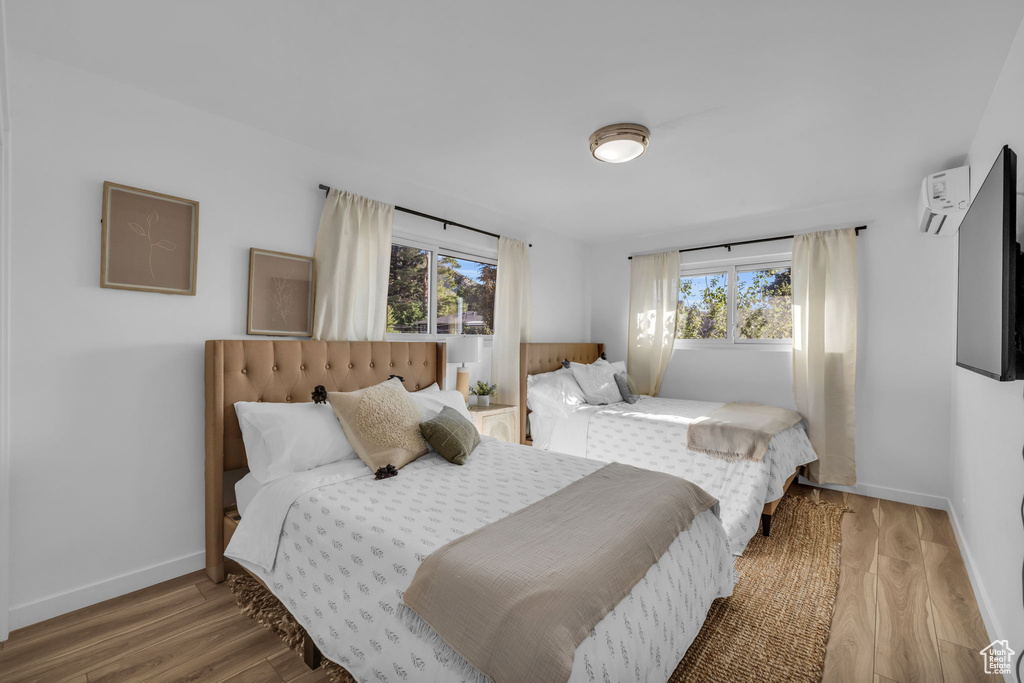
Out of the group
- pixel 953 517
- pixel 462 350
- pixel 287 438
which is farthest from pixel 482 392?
pixel 953 517

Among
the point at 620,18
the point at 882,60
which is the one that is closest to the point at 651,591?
the point at 620,18

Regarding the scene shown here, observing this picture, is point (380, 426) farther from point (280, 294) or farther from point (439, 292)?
point (439, 292)

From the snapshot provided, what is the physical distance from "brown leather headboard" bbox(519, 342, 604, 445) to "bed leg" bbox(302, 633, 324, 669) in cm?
235

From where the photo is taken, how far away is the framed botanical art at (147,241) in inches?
82.4

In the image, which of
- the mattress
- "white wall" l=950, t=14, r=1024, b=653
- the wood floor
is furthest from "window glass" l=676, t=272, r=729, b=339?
the mattress

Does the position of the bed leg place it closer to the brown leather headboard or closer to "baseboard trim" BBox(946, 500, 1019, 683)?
the brown leather headboard

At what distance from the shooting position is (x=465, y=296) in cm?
391

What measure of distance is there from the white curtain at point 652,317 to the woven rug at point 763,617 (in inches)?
82.5

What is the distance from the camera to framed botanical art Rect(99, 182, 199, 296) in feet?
6.86

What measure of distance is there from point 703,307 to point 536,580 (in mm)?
4084

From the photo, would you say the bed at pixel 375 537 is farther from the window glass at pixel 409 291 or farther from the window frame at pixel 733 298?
the window frame at pixel 733 298

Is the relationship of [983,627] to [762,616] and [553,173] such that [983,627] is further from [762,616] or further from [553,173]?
[553,173]

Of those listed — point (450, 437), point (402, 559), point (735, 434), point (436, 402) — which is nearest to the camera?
point (402, 559)

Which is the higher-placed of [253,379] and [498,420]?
[253,379]
